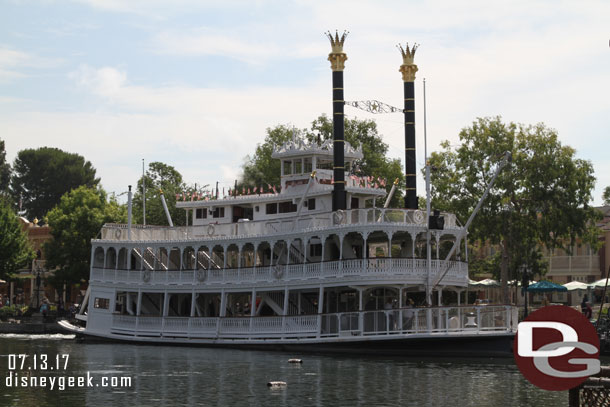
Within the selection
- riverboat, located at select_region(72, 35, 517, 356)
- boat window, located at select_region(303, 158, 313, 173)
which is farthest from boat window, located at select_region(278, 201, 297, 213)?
boat window, located at select_region(303, 158, 313, 173)

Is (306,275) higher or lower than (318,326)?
higher

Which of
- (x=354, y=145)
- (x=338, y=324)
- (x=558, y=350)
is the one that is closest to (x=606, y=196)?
(x=354, y=145)

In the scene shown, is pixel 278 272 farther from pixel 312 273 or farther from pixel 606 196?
pixel 606 196

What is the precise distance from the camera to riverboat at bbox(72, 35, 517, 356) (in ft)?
117

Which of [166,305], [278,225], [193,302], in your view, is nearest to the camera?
[278,225]

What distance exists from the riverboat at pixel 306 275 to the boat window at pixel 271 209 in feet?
0.16

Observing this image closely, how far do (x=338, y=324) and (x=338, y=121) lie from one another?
10027 mm

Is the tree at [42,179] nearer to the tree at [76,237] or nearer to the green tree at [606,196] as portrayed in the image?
the tree at [76,237]

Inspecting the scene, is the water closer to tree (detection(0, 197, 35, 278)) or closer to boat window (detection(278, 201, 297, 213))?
boat window (detection(278, 201, 297, 213))

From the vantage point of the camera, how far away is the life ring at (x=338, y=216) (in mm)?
37844

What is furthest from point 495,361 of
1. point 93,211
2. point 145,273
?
point 93,211

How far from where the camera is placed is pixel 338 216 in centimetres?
3797

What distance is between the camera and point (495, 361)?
34250 millimetres

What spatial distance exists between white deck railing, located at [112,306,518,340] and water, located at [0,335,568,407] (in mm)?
1143
